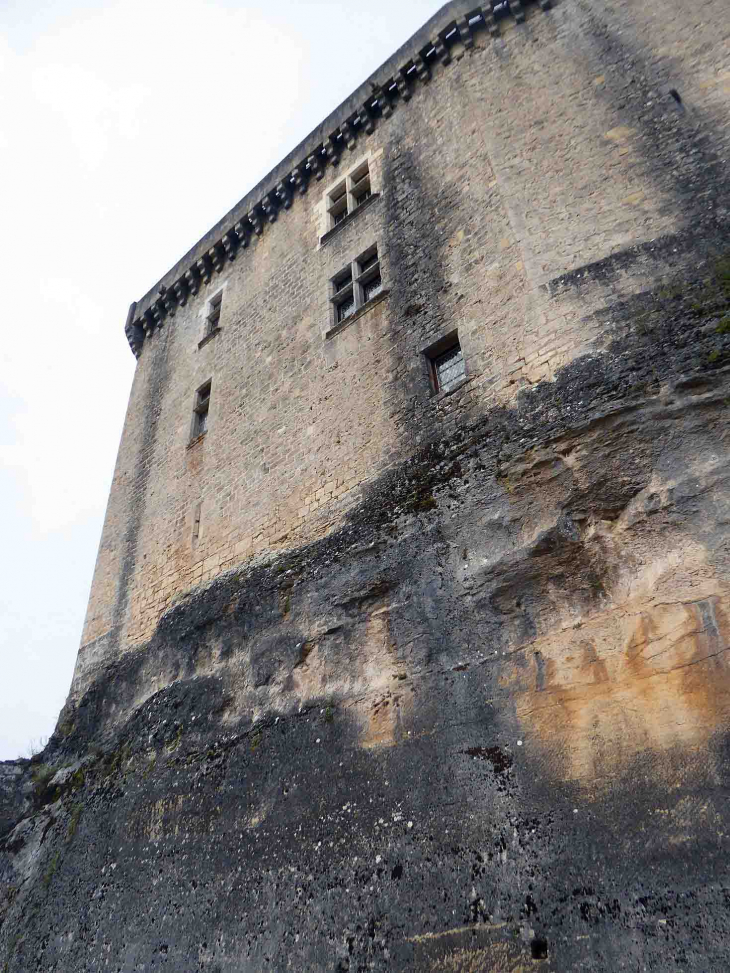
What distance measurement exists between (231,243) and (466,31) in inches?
201

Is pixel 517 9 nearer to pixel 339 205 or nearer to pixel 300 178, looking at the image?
pixel 339 205

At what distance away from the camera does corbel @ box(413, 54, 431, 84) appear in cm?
1022

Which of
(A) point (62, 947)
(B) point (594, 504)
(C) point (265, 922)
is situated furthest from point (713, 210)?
(A) point (62, 947)

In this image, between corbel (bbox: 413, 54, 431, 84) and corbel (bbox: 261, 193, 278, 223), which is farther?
corbel (bbox: 261, 193, 278, 223)

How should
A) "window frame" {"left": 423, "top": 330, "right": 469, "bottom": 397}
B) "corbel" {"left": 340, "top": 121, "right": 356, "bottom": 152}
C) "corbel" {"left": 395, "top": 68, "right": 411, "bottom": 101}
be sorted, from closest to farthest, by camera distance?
"window frame" {"left": 423, "top": 330, "right": 469, "bottom": 397}
"corbel" {"left": 395, "top": 68, "right": 411, "bottom": 101}
"corbel" {"left": 340, "top": 121, "right": 356, "bottom": 152}

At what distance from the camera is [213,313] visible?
1237 centimetres

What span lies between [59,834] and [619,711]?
6275 millimetres

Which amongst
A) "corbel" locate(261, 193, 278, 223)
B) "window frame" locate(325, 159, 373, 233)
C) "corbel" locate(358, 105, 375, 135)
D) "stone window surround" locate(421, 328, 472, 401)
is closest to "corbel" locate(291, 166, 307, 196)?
"corbel" locate(261, 193, 278, 223)

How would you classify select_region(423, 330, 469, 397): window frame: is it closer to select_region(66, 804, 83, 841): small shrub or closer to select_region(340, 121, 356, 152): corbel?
select_region(340, 121, 356, 152): corbel

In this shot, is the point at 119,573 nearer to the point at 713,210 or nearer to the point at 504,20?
the point at 713,210

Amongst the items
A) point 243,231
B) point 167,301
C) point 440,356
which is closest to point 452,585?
point 440,356

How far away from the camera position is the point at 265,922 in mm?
5430

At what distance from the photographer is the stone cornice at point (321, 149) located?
996 cm

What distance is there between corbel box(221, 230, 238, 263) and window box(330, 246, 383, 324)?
348cm
